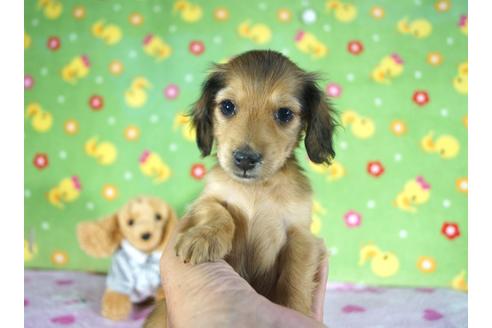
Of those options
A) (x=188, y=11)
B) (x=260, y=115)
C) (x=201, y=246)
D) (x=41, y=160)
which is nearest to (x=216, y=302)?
(x=201, y=246)

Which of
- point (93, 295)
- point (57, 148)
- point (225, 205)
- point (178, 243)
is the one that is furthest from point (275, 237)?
point (57, 148)

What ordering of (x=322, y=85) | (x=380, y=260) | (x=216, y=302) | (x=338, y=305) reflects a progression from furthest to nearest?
(x=380, y=260) → (x=322, y=85) → (x=338, y=305) → (x=216, y=302)

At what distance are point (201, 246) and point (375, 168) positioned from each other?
8.65 feet

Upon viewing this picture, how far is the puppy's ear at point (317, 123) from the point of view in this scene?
1834 millimetres

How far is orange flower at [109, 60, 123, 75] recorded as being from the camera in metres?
3.77

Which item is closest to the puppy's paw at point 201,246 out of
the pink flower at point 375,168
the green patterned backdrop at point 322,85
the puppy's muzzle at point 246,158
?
the puppy's muzzle at point 246,158

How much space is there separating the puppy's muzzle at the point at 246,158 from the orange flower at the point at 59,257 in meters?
2.91

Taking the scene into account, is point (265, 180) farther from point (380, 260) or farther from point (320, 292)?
point (380, 260)

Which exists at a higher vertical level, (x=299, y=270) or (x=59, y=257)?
(x=299, y=270)

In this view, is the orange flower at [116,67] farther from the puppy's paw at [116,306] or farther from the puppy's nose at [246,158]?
the puppy's nose at [246,158]

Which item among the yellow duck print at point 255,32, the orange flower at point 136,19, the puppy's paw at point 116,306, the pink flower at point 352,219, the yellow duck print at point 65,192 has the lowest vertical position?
the puppy's paw at point 116,306

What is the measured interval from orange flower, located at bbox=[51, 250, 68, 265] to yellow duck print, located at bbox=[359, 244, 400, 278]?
2.61 m

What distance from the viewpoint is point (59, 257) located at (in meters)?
3.83

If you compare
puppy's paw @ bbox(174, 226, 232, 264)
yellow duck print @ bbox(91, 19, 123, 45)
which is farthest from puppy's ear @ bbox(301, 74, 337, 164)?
yellow duck print @ bbox(91, 19, 123, 45)
